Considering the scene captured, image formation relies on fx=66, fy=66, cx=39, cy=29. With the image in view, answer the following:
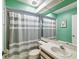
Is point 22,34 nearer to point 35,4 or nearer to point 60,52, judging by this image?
point 35,4

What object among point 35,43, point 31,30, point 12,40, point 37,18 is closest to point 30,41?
point 35,43

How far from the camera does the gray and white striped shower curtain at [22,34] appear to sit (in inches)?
77.4

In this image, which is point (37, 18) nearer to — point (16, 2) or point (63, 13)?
point (16, 2)

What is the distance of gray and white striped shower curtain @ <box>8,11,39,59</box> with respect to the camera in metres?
1.97

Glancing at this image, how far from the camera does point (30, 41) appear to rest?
7.91 ft

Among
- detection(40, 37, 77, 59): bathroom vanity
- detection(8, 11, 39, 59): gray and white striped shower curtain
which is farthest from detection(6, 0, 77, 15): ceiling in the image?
detection(40, 37, 77, 59): bathroom vanity

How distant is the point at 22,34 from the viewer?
2.19 meters

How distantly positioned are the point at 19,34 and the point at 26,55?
30.8 inches

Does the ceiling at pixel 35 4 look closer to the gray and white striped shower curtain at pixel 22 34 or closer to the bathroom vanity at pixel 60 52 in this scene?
the gray and white striped shower curtain at pixel 22 34

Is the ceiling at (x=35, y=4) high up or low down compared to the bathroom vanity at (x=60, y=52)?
up

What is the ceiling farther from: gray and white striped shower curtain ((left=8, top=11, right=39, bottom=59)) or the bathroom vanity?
the bathroom vanity

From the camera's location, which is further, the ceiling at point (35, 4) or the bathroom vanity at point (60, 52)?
the ceiling at point (35, 4)

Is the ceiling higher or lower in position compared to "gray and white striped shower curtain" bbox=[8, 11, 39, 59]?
higher

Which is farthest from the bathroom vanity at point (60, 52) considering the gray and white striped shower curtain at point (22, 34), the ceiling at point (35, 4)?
the ceiling at point (35, 4)
